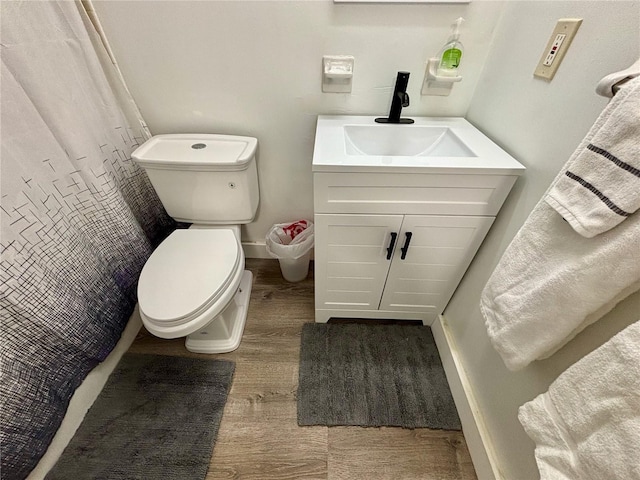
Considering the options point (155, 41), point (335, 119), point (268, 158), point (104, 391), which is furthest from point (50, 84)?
point (104, 391)

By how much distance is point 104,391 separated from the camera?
1078mm

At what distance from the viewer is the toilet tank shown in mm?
1048

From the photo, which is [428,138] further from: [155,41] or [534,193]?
[155,41]

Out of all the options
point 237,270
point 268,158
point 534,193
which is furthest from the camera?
point 268,158

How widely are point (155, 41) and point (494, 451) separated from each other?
1848mm

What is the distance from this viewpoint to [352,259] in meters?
1.03

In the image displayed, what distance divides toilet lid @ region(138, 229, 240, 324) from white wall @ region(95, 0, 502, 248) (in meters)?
0.50

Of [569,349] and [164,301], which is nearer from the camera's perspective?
→ [569,349]

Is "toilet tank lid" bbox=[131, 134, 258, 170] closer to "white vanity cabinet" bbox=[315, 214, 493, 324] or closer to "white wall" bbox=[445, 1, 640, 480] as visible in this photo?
"white vanity cabinet" bbox=[315, 214, 493, 324]

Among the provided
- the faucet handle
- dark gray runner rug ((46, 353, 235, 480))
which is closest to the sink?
the faucet handle

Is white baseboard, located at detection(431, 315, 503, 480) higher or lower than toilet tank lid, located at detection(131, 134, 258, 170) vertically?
lower

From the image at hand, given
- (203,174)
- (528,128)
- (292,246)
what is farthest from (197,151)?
(528,128)

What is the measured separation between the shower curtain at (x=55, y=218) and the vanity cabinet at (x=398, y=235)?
0.80 m

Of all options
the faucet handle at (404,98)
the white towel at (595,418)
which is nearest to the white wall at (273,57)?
the faucet handle at (404,98)
